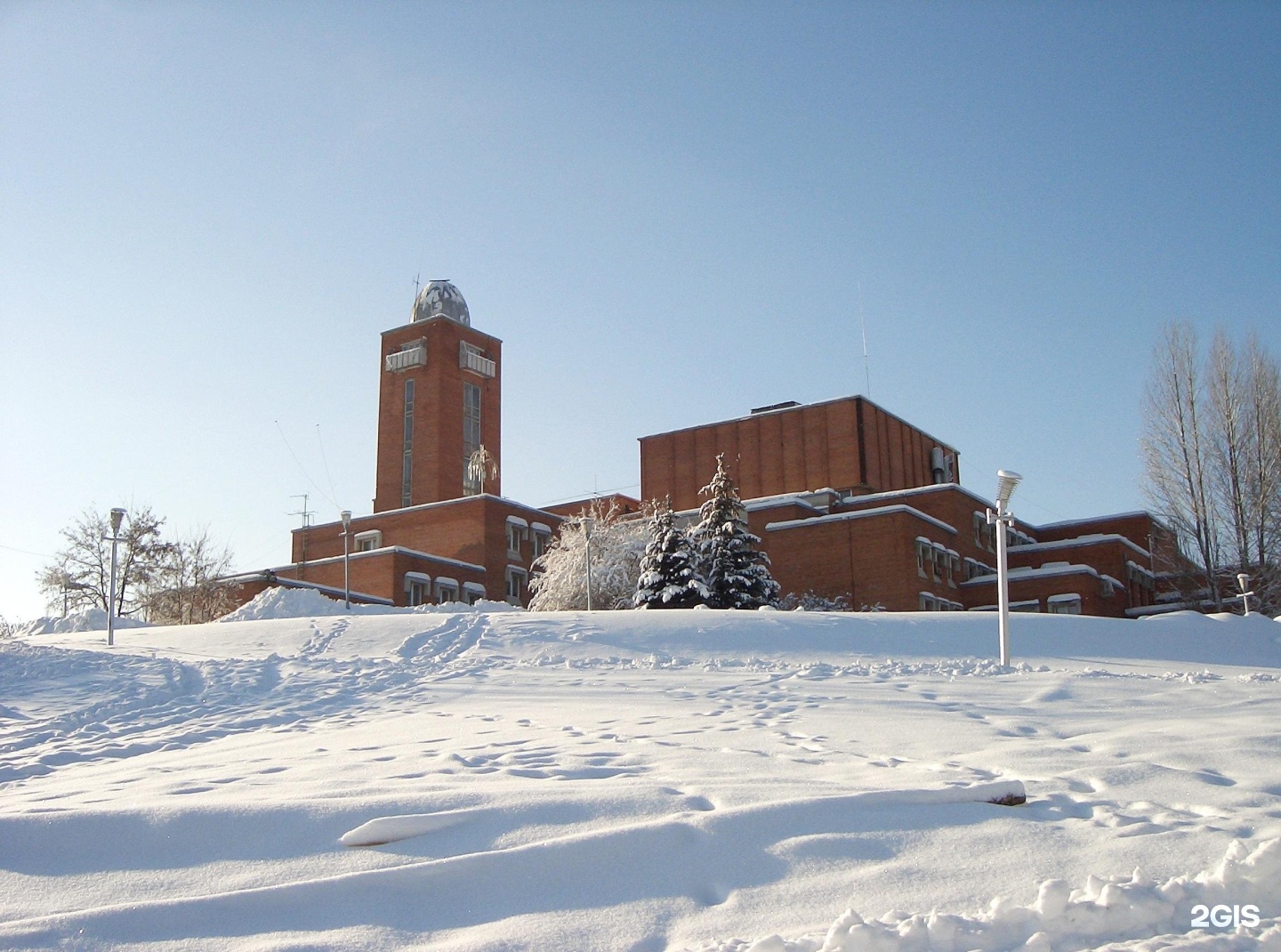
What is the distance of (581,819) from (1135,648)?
1672 centimetres

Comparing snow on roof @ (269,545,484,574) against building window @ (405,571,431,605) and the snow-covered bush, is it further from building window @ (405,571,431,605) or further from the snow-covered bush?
the snow-covered bush

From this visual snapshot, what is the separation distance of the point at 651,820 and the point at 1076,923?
2.35 m

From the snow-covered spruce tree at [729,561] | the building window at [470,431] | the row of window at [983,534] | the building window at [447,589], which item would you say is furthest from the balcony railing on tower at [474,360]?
the row of window at [983,534]

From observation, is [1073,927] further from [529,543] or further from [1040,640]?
[529,543]

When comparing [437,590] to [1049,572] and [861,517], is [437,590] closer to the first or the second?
[861,517]

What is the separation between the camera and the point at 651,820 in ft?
20.6

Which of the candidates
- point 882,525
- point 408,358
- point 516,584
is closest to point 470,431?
point 408,358

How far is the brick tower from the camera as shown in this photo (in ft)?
202

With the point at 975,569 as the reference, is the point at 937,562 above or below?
above

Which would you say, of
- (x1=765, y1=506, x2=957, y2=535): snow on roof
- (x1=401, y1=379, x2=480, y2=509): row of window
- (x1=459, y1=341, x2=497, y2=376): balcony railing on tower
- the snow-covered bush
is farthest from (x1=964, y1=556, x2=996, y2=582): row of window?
(x1=459, y1=341, x2=497, y2=376): balcony railing on tower

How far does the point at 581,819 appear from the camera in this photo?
20.8 ft

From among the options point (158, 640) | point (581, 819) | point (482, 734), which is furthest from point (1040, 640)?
point (158, 640)

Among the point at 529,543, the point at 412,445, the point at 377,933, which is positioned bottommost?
the point at 377,933

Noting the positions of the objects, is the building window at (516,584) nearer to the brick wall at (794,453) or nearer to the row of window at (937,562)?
the brick wall at (794,453)
